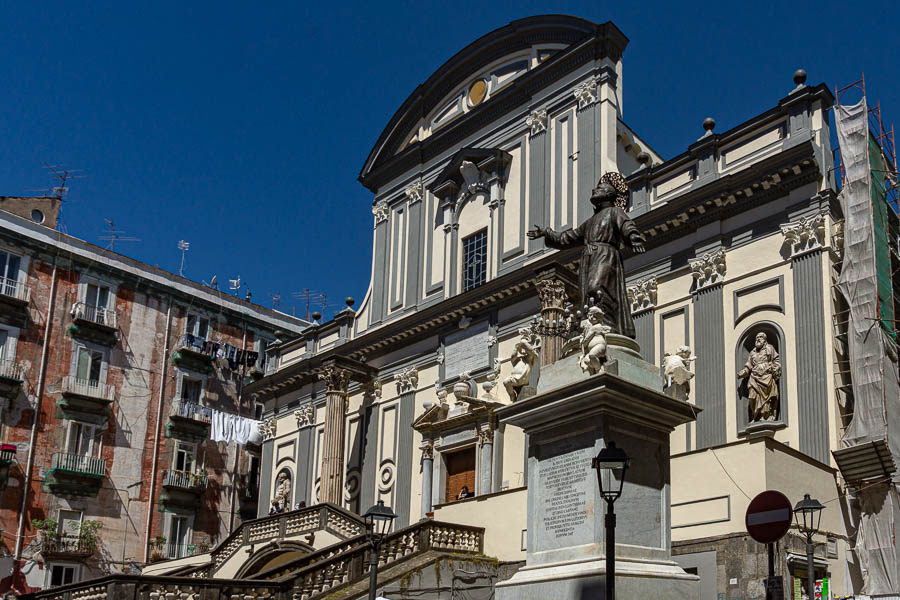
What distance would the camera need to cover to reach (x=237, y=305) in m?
48.8

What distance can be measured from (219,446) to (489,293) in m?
20.5

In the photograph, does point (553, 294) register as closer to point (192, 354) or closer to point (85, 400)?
point (85, 400)

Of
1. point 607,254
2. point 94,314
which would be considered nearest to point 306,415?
point 94,314

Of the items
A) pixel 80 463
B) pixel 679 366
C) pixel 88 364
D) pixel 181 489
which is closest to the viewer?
pixel 679 366

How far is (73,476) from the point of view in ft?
129

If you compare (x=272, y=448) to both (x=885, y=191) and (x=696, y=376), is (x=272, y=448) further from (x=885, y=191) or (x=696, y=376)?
(x=885, y=191)

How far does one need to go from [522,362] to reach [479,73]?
12063mm

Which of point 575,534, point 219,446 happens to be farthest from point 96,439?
point 575,534

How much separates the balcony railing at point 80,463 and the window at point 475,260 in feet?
59.8

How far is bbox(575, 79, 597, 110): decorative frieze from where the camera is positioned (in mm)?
29656

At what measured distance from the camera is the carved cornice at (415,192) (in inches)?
1403

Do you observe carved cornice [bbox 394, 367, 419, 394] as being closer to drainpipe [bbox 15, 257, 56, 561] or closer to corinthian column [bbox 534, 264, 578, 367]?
corinthian column [bbox 534, 264, 578, 367]

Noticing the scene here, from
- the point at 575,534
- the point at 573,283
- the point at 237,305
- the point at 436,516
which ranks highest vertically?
the point at 237,305

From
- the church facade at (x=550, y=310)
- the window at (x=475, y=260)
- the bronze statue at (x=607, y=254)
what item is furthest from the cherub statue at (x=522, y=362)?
the bronze statue at (x=607, y=254)
